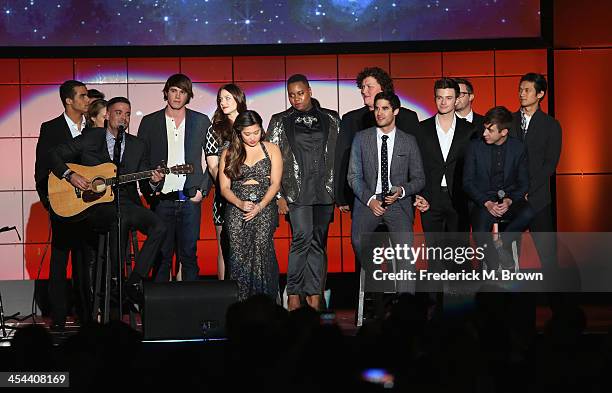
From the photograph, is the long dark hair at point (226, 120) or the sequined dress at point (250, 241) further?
the long dark hair at point (226, 120)

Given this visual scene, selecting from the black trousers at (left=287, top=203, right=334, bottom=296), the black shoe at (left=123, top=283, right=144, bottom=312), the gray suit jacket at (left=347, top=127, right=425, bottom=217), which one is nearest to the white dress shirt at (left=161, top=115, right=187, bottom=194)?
the black trousers at (left=287, top=203, right=334, bottom=296)

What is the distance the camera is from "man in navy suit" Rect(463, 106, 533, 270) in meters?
8.41

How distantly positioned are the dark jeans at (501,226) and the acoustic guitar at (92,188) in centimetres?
221

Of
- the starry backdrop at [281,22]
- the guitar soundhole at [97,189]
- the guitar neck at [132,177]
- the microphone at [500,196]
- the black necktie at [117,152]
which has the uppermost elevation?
the starry backdrop at [281,22]

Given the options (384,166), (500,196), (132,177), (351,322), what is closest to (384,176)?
(384,166)

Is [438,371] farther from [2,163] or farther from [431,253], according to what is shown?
[2,163]

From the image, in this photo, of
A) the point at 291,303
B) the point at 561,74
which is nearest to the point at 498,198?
the point at 291,303

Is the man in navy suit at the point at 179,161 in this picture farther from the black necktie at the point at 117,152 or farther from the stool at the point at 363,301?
the stool at the point at 363,301

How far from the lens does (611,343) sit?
427 centimetres

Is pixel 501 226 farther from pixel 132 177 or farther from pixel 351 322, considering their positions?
pixel 132 177

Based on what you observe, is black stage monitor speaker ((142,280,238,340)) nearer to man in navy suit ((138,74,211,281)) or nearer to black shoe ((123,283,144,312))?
black shoe ((123,283,144,312))

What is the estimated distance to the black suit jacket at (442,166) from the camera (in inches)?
343

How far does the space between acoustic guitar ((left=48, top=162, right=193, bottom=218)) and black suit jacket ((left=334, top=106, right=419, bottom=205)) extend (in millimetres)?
1252

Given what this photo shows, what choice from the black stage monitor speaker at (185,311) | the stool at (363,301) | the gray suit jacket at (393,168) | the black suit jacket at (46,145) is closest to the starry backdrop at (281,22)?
the black suit jacket at (46,145)
